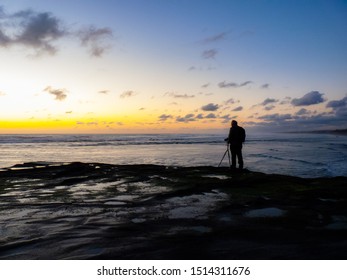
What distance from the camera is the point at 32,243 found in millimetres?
5535

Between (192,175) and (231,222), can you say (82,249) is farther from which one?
(192,175)

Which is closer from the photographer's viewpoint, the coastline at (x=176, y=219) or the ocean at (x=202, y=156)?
the coastline at (x=176, y=219)

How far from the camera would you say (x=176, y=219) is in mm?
7176

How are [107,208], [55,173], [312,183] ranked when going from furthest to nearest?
1. [55,173]
2. [312,183]
3. [107,208]

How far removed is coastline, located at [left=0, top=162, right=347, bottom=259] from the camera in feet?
16.8

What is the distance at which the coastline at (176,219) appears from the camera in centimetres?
511

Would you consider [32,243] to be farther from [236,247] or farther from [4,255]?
[236,247]

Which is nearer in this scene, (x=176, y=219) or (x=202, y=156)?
(x=176, y=219)

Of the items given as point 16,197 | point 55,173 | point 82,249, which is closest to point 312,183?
point 82,249

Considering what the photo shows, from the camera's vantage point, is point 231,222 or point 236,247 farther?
point 231,222

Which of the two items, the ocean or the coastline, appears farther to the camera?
the ocean
